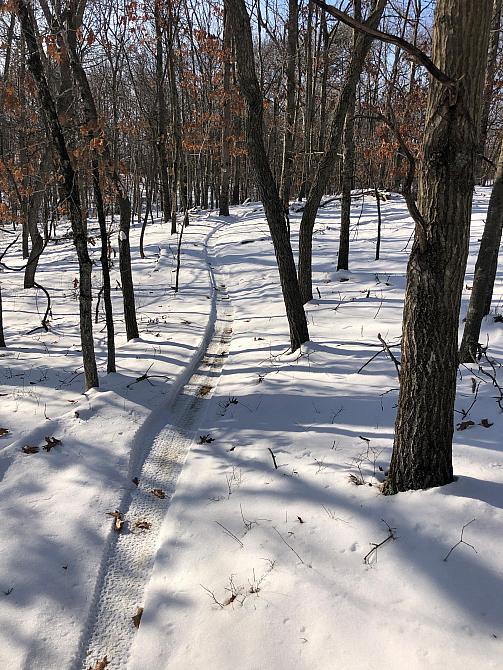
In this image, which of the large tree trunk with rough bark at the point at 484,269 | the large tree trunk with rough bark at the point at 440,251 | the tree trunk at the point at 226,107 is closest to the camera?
the large tree trunk with rough bark at the point at 440,251

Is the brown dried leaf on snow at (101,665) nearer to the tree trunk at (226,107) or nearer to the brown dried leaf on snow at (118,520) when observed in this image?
the brown dried leaf on snow at (118,520)

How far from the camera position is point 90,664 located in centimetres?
288

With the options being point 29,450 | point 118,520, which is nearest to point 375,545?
point 118,520

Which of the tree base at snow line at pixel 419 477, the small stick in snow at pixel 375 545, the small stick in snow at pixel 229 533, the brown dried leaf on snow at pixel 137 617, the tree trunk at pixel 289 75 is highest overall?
the tree trunk at pixel 289 75

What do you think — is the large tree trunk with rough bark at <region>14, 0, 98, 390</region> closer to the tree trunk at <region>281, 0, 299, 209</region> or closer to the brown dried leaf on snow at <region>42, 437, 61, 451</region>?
the brown dried leaf on snow at <region>42, 437, 61, 451</region>

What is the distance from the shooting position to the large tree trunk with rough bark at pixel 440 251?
2578 millimetres

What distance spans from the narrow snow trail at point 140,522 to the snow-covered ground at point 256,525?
21 millimetres

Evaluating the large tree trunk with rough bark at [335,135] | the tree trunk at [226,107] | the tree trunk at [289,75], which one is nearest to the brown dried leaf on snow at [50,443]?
the large tree trunk with rough bark at [335,135]

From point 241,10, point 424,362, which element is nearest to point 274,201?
point 241,10

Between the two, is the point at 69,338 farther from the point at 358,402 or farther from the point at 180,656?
the point at 180,656

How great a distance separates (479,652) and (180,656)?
1734 mm

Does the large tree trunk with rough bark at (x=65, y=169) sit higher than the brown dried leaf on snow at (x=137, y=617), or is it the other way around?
the large tree trunk with rough bark at (x=65, y=169)

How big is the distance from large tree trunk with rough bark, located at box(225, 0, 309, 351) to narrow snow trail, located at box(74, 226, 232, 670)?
1600mm

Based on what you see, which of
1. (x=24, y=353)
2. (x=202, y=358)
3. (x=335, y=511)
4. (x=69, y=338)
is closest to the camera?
(x=335, y=511)
